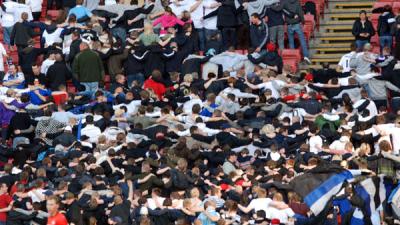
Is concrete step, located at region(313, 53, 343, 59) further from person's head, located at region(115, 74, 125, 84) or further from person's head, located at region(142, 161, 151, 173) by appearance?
person's head, located at region(142, 161, 151, 173)

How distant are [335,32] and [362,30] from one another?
2.65 m

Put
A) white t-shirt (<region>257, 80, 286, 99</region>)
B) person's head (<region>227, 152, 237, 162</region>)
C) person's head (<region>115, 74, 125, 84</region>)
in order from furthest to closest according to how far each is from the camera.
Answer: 1. person's head (<region>115, 74, 125, 84</region>)
2. white t-shirt (<region>257, 80, 286, 99</region>)
3. person's head (<region>227, 152, 237, 162</region>)

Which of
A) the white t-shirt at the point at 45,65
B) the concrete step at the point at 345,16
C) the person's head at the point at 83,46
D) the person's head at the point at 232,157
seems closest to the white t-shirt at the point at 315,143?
the person's head at the point at 232,157

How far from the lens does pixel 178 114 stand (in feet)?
197

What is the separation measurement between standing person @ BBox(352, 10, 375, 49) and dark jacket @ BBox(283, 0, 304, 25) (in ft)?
4.70

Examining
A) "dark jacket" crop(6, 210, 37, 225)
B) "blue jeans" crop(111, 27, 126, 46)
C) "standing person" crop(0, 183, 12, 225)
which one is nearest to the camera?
"dark jacket" crop(6, 210, 37, 225)

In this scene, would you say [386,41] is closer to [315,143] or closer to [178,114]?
[315,143]

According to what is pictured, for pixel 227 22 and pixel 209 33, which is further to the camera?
pixel 209 33

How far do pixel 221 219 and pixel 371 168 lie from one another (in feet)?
15.5

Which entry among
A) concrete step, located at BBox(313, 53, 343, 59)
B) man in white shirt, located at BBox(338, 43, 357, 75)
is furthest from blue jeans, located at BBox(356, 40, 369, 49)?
concrete step, located at BBox(313, 53, 343, 59)

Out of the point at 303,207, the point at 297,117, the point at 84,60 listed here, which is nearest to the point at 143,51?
the point at 84,60

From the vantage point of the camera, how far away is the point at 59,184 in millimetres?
56219

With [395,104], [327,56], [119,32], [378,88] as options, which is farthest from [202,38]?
[395,104]

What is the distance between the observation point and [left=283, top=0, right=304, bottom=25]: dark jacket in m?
63.4
